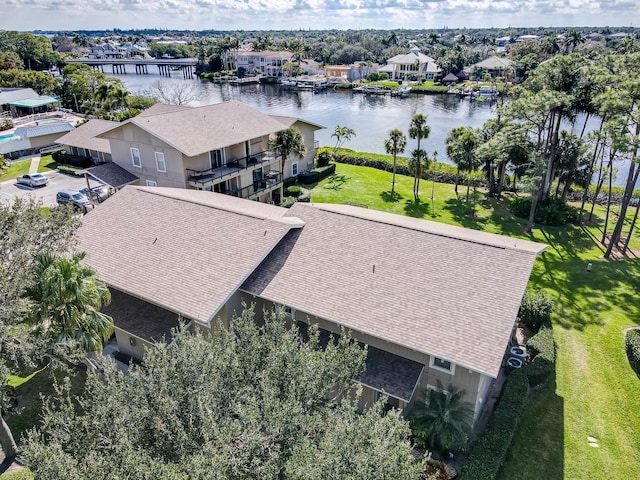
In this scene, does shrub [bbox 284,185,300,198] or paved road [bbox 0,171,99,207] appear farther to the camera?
shrub [bbox 284,185,300,198]

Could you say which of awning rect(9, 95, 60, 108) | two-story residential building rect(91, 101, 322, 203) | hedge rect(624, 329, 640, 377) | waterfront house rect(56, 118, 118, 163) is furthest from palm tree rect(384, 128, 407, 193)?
awning rect(9, 95, 60, 108)

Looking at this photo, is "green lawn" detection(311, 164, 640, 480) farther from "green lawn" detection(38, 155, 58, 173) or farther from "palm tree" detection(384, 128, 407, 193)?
"green lawn" detection(38, 155, 58, 173)

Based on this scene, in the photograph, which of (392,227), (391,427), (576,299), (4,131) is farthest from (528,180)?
(4,131)

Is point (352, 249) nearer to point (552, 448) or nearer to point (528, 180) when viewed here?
point (552, 448)

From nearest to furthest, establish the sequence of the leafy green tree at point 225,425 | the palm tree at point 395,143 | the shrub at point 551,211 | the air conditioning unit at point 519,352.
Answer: the leafy green tree at point 225,425 → the air conditioning unit at point 519,352 → the shrub at point 551,211 → the palm tree at point 395,143

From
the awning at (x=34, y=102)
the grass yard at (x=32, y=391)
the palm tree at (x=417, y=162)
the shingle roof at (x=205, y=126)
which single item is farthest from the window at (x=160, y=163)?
the awning at (x=34, y=102)

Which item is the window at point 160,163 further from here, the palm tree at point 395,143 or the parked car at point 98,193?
the palm tree at point 395,143
